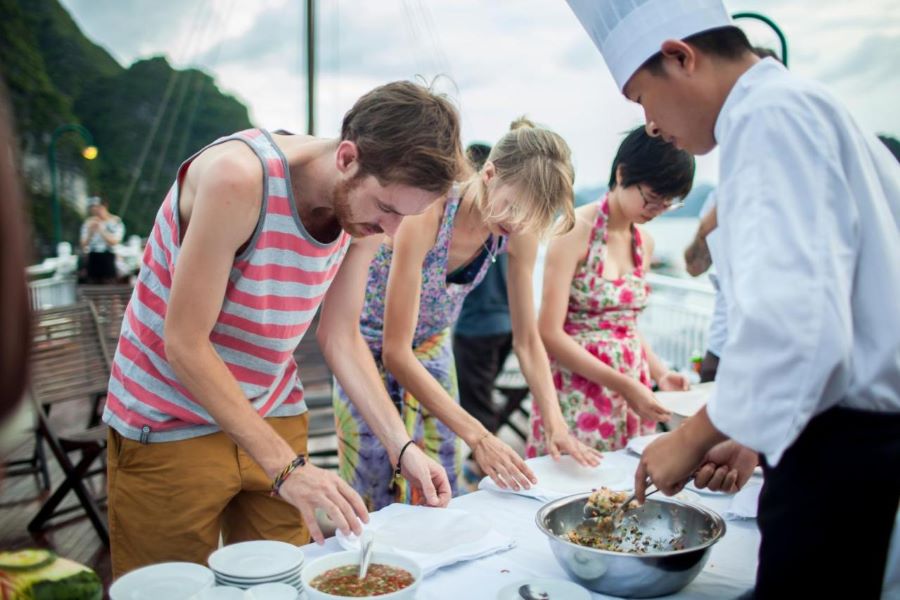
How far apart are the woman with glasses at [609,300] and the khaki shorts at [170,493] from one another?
1122 millimetres

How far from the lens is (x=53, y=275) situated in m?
8.72

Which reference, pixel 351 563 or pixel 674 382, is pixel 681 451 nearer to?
pixel 351 563

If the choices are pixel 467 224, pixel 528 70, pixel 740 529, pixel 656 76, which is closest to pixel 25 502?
pixel 467 224

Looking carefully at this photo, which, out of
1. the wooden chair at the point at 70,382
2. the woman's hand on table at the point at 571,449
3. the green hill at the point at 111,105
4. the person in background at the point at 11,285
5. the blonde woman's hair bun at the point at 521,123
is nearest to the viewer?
the person in background at the point at 11,285

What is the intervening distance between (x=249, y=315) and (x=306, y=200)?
0.80 feet

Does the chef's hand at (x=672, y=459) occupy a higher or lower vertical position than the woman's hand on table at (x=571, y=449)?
higher

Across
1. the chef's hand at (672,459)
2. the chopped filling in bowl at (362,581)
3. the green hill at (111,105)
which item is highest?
the green hill at (111,105)

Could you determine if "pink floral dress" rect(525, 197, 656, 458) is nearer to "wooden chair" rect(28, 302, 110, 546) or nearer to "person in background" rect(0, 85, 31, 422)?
"wooden chair" rect(28, 302, 110, 546)

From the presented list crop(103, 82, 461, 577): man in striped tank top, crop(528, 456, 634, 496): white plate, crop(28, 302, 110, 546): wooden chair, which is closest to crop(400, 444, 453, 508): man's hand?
crop(103, 82, 461, 577): man in striped tank top

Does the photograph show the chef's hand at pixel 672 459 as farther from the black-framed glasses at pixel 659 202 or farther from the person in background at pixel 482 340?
the person in background at pixel 482 340

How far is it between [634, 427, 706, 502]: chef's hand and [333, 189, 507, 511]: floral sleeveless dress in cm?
99

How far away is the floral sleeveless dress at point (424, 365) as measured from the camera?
6.49 feet

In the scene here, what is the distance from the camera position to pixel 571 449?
183cm

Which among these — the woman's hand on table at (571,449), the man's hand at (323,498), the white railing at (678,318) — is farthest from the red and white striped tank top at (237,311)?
the white railing at (678,318)
